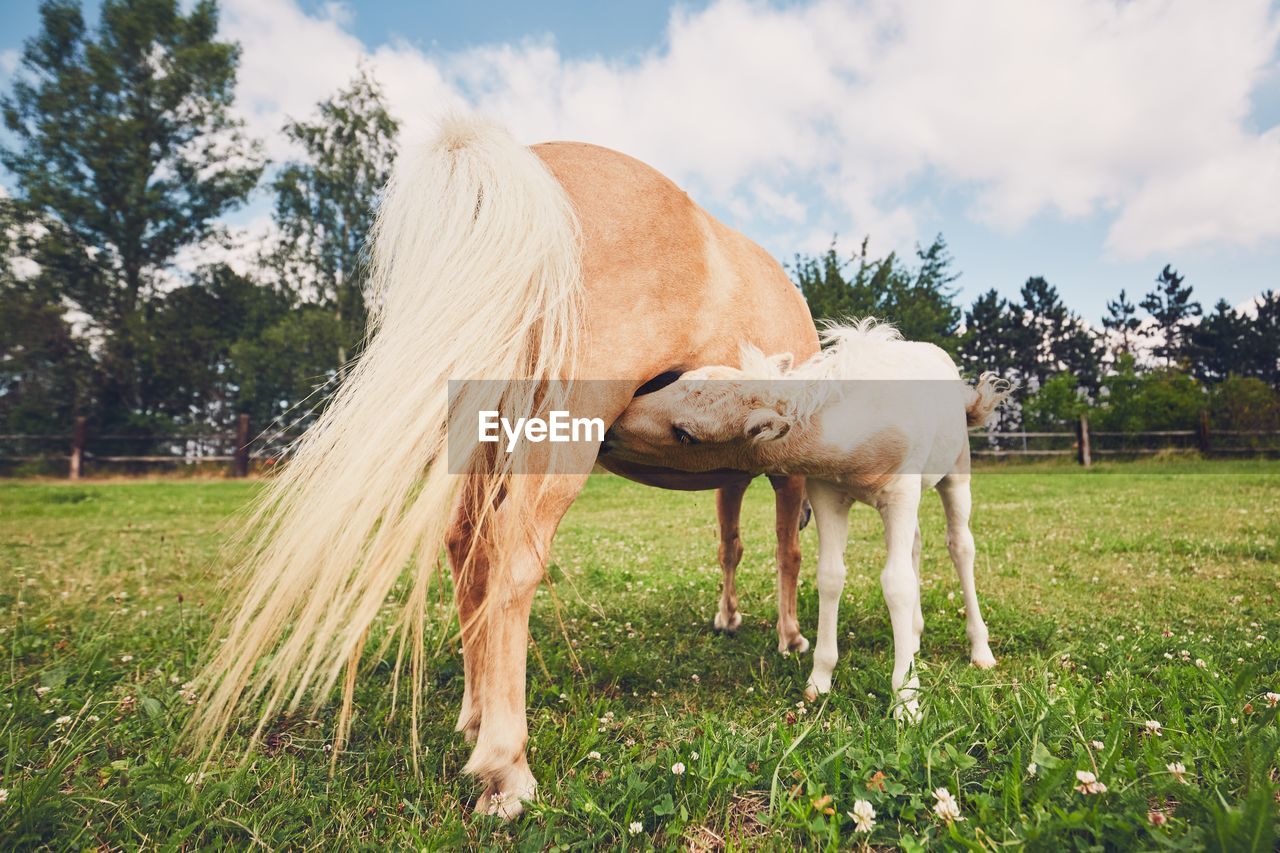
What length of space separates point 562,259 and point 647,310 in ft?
1.12

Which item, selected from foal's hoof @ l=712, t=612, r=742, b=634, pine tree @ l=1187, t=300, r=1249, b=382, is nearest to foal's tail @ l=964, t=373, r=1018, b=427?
foal's hoof @ l=712, t=612, r=742, b=634

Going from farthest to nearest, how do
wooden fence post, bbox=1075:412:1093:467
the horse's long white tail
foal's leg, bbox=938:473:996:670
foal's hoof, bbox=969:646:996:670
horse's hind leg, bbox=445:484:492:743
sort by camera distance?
wooden fence post, bbox=1075:412:1093:467
foal's leg, bbox=938:473:996:670
foal's hoof, bbox=969:646:996:670
horse's hind leg, bbox=445:484:492:743
the horse's long white tail

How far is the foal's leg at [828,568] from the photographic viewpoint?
2.71 meters

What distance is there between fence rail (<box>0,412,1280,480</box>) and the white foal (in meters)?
19.0

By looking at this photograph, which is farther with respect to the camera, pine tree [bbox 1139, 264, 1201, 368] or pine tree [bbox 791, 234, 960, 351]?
pine tree [bbox 1139, 264, 1201, 368]

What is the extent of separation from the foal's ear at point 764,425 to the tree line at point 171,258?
809 inches

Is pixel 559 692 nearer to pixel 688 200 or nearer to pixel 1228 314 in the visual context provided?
pixel 688 200

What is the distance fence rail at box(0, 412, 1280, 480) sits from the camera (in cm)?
2005

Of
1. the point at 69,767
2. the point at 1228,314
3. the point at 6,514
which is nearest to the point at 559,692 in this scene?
the point at 69,767

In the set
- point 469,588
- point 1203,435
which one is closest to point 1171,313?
point 1203,435

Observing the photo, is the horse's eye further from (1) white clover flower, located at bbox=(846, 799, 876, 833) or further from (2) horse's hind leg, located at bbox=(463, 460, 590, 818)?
(1) white clover flower, located at bbox=(846, 799, 876, 833)

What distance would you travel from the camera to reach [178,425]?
26703mm

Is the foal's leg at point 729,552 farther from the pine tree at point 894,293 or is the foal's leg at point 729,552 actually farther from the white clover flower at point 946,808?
the pine tree at point 894,293

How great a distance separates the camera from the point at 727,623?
3.78 meters
